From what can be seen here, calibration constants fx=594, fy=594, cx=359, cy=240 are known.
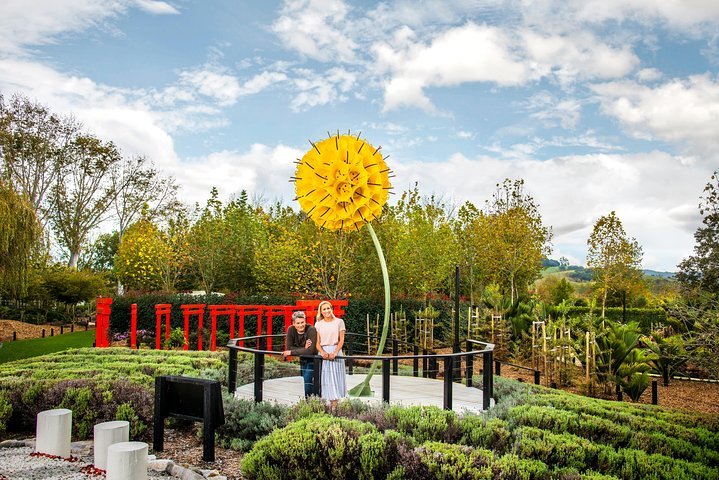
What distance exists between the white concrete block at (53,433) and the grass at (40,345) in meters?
13.6

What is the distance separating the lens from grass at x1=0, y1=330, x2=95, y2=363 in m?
18.6

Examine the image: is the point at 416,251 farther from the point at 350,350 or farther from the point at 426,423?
the point at 426,423

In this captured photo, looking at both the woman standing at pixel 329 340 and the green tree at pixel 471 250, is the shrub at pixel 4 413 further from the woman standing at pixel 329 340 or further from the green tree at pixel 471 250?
the green tree at pixel 471 250

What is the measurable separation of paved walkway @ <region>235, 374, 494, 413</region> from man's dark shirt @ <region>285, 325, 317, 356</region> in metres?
0.65

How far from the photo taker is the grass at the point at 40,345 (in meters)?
18.6

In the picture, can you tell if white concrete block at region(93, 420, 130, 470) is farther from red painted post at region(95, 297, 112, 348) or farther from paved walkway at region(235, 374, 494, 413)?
red painted post at region(95, 297, 112, 348)

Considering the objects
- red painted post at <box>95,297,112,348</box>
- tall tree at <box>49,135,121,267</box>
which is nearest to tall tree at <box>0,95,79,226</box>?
tall tree at <box>49,135,121,267</box>

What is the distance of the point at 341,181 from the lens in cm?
791

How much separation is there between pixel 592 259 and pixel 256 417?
81.6 feet

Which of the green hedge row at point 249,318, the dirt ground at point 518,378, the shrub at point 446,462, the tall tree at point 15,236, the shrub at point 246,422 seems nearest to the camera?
the shrub at point 446,462

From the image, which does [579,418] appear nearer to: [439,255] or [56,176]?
[439,255]

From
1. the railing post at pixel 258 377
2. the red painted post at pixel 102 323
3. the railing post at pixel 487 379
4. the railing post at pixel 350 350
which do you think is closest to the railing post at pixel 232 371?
the railing post at pixel 258 377

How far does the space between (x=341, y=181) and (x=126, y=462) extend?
14.1ft

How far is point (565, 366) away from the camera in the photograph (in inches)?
458
